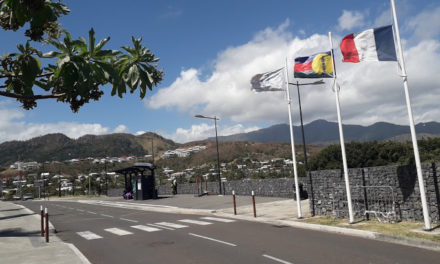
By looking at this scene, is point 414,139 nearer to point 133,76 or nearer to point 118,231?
point 133,76

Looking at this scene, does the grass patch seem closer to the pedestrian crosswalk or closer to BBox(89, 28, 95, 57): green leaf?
the pedestrian crosswalk

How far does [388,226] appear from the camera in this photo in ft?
37.8

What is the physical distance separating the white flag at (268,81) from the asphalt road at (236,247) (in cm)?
614

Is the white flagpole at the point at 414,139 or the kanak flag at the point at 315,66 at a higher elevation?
the kanak flag at the point at 315,66

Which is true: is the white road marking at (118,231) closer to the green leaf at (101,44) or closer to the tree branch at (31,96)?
the tree branch at (31,96)

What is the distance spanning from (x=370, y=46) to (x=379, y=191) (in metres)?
5.34

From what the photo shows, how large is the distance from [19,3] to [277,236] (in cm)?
1056

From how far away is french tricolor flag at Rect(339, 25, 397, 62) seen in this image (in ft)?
36.7

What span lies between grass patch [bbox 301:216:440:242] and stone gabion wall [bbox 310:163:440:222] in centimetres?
51

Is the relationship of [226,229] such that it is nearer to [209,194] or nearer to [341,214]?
[341,214]

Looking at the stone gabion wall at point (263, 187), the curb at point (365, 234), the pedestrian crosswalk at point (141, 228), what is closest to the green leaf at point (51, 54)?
the curb at point (365, 234)

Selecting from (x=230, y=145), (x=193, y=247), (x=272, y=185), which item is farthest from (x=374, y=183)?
(x=230, y=145)

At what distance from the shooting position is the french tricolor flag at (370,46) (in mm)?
11195

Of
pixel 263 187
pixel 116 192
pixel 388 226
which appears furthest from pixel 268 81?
pixel 116 192
